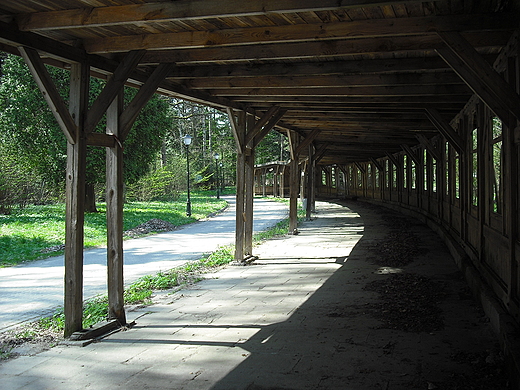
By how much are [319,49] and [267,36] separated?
36.7 inches

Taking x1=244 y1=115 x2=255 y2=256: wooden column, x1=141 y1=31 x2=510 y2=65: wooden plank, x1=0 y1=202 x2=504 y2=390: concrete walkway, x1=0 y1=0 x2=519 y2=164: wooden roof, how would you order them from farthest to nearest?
x1=244 y1=115 x2=255 y2=256: wooden column
x1=141 y1=31 x2=510 y2=65: wooden plank
x1=0 y1=0 x2=519 y2=164: wooden roof
x1=0 y1=202 x2=504 y2=390: concrete walkway

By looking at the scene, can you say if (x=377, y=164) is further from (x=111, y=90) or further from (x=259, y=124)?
(x=111, y=90)

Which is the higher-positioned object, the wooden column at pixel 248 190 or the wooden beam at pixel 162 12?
the wooden beam at pixel 162 12

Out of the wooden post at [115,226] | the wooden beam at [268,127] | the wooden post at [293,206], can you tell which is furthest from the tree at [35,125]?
the wooden post at [115,226]

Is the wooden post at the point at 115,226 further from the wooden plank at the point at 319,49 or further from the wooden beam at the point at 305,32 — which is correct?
the wooden plank at the point at 319,49

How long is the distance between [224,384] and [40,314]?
351cm

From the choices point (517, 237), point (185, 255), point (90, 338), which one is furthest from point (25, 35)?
point (185, 255)

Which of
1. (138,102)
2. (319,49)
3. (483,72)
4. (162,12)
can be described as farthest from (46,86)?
(483,72)

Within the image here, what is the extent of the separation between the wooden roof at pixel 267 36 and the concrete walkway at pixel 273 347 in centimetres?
284

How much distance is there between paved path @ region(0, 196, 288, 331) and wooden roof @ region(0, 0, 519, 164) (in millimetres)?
3183

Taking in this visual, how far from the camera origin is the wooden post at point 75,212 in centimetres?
527

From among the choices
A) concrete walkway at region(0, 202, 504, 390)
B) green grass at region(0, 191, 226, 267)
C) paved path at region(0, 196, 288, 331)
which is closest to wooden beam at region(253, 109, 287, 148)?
paved path at region(0, 196, 288, 331)

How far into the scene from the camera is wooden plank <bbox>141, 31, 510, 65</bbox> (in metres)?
5.15

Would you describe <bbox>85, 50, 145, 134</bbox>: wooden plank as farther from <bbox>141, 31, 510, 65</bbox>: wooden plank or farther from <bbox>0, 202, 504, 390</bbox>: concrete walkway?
<bbox>0, 202, 504, 390</bbox>: concrete walkway
